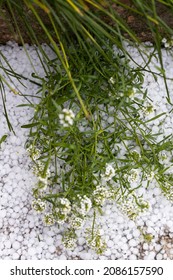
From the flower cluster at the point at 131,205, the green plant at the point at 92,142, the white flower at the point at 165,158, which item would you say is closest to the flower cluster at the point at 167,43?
the green plant at the point at 92,142

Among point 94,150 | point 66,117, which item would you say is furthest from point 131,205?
point 66,117

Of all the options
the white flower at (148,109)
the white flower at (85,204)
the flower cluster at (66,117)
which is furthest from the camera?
the white flower at (148,109)

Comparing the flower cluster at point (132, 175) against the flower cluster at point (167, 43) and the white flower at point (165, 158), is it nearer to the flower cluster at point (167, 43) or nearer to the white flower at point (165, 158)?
the white flower at point (165, 158)

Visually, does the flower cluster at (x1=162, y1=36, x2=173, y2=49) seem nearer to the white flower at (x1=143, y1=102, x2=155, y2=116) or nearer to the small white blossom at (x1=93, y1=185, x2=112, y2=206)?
the white flower at (x1=143, y1=102, x2=155, y2=116)

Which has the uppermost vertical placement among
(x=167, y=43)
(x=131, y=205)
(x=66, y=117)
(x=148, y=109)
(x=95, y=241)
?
(x=167, y=43)

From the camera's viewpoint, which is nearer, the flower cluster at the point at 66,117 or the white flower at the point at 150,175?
the flower cluster at the point at 66,117

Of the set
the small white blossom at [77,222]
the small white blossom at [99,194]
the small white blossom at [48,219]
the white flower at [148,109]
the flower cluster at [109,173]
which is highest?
the white flower at [148,109]

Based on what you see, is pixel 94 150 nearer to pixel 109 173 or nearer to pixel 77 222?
pixel 109 173

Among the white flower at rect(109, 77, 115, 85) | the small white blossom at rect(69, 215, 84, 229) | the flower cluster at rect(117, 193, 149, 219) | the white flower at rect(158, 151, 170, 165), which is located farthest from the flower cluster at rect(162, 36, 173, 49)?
the small white blossom at rect(69, 215, 84, 229)
